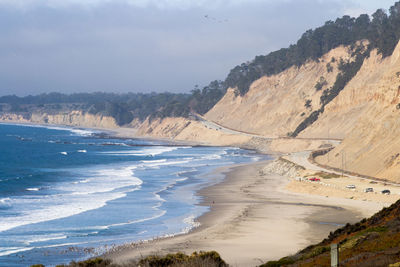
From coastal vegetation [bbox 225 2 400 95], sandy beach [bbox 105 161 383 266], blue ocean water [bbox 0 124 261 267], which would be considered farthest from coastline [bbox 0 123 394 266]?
coastal vegetation [bbox 225 2 400 95]

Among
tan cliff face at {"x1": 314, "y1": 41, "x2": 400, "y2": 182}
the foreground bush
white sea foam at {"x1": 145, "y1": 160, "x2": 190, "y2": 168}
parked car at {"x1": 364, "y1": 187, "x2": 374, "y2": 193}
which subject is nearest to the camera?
the foreground bush

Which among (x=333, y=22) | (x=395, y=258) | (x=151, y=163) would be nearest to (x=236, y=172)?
(x=151, y=163)

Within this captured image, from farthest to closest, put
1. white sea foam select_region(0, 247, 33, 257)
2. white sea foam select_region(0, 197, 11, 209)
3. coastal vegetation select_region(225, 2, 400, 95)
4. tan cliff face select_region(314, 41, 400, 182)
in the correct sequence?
1. coastal vegetation select_region(225, 2, 400, 95)
2. tan cliff face select_region(314, 41, 400, 182)
3. white sea foam select_region(0, 197, 11, 209)
4. white sea foam select_region(0, 247, 33, 257)

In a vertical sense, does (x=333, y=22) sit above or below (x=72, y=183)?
above

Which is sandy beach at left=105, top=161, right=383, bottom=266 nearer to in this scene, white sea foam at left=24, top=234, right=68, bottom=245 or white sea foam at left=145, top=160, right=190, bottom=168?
white sea foam at left=24, top=234, right=68, bottom=245

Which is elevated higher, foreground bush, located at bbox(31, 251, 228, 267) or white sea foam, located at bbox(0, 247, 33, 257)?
foreground bush, located at bbox(31, 251, 228, 267)

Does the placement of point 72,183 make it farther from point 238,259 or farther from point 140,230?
point 238,259

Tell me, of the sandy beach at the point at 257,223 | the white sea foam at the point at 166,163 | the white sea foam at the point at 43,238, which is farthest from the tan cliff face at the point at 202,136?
the white sea foam at the point at 43,238
